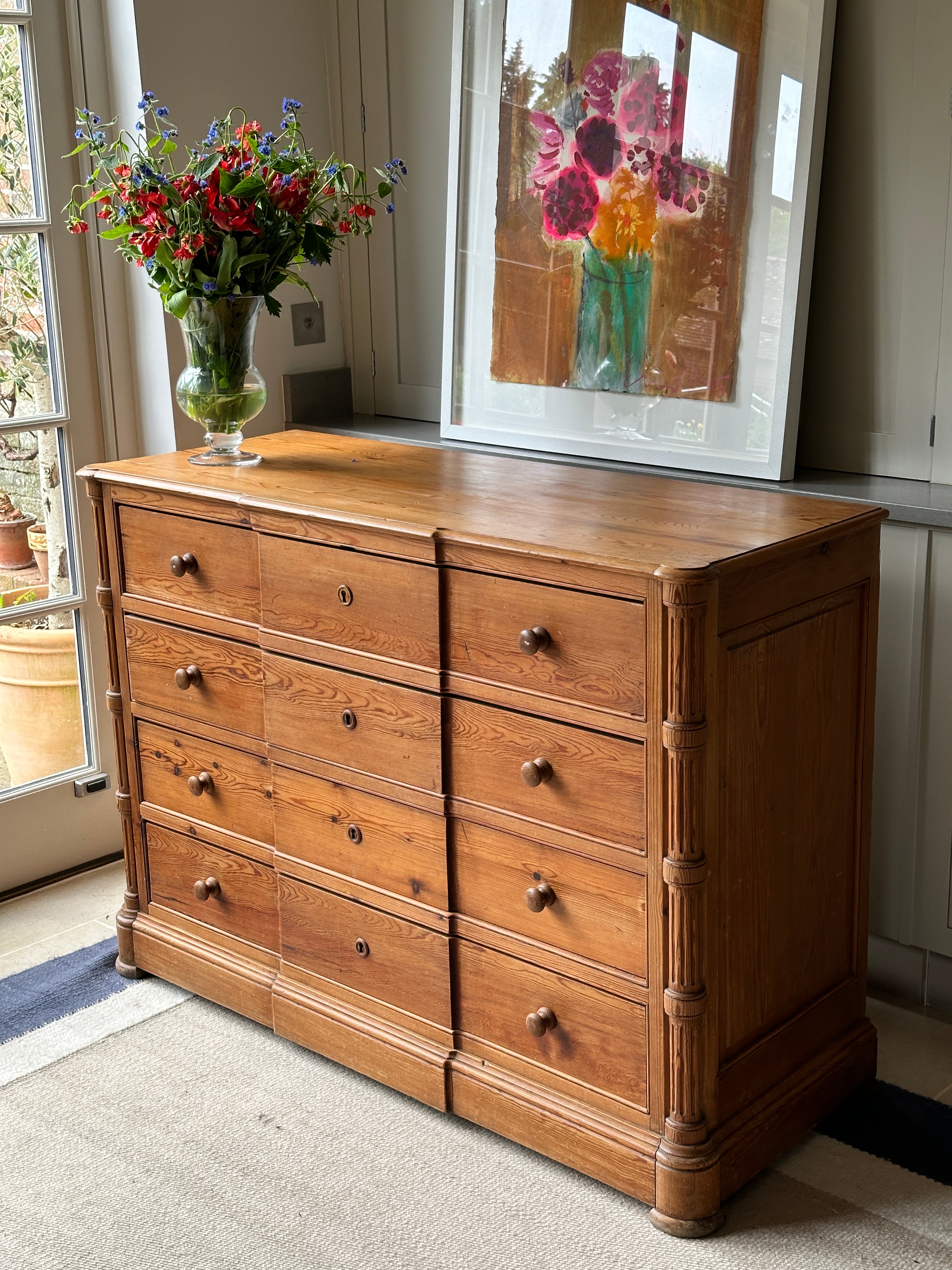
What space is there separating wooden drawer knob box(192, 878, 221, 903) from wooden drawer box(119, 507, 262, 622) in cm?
50

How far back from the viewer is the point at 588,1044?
1903mm

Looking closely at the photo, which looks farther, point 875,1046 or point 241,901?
point 241,901

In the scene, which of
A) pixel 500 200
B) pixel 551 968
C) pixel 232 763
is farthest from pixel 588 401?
pixel 551 968

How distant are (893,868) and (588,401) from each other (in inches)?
40.7

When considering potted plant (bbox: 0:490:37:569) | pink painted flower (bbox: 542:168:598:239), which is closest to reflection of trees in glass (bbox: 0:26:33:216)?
potted plant (bbox: 0:490:37:569)

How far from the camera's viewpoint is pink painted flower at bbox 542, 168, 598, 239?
249 centimetres

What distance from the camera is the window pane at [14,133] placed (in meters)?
2.65

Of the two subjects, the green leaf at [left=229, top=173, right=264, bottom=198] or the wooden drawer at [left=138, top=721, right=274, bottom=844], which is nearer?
the green leaf at [left=229, top=173, right=264, bottom=198]

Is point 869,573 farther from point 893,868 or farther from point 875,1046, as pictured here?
point 875,1046

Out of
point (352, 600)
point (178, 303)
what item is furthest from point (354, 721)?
point (178, 303)

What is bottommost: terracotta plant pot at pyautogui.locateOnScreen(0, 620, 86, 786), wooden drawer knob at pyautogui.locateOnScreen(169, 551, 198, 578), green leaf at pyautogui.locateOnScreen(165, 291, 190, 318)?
terracotta plant pot at pyautogui.locateOnScreen(0, 620, 86, 786)

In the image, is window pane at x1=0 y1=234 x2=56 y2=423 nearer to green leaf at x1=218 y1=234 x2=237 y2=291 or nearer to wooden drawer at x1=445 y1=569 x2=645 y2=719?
green leaf at x1=218 y1=234 x2=237 y2=291

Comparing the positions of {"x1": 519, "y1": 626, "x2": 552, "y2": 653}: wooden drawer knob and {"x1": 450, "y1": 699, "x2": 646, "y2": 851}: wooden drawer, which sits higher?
{"x1": 519, "y1": 626, "x2": 552, "y2": 653}: wooden drawer knob

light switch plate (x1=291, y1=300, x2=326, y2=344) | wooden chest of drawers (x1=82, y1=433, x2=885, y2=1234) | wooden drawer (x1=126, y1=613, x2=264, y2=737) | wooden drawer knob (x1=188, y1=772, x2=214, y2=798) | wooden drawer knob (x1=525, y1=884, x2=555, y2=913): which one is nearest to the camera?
wooden chest of drawers (x1=82, y1=433, x2=885, y2=1234)
